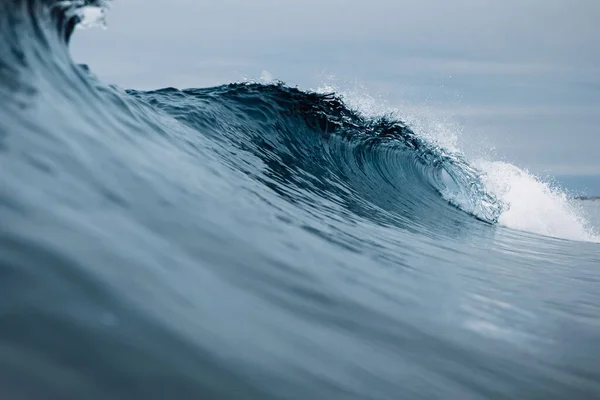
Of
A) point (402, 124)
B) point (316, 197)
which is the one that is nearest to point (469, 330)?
point (316, 197)

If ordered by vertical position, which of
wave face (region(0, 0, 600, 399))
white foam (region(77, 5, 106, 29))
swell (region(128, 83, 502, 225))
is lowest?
wave face (region(0, 0, 600, 399))

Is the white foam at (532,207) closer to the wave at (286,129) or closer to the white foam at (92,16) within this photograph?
the wave at (286,129)

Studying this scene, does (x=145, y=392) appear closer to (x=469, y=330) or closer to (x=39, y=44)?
(x=469, y=330)

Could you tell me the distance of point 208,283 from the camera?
6.85 ft

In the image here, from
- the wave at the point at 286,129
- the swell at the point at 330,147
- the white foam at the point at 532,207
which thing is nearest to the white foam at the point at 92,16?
the wave at the point at 286,129

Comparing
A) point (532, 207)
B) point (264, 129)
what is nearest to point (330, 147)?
point (264, 129)

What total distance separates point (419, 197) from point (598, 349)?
6.84 metres

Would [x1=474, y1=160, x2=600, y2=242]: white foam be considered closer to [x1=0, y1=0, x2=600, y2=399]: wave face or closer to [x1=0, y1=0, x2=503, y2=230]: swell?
[x1=0, y1=0, x2=503, y2=230]: swell

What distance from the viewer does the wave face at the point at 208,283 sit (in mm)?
1467

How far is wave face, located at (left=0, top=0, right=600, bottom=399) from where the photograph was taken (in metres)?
1.47

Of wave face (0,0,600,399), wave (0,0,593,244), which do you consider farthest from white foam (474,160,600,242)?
wave face (0,0,600,399)

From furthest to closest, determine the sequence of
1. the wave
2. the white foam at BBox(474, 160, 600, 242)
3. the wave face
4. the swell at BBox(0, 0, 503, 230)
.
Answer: the white foam at BBox(474, 160, 600, 242)
the wave
the swell at BBox(0, 0, 503, 230)
the wave face

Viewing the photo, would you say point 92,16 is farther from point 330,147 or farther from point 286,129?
point 330,147

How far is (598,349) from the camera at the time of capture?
8.70 feet
